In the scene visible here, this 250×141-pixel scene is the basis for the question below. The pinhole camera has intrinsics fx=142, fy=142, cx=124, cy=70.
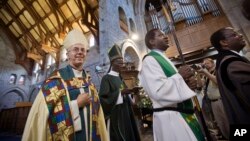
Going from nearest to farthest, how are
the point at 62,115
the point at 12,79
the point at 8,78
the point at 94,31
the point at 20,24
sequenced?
the point at 62,115 < the point at 94,31 < the point at 20,24 < the point at 8,78 < the point at 12,79

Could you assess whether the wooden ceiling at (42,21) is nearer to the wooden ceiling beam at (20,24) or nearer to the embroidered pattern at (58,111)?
the wooden ceiling beam at (20,24)

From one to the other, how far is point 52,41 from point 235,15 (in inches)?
478

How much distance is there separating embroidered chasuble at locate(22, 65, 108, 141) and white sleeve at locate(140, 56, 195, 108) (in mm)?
566

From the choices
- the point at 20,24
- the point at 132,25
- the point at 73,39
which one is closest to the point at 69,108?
the point at 73,39

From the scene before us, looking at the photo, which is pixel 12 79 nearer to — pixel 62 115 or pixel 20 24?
pixel 20 24

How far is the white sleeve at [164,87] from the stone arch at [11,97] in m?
14.8

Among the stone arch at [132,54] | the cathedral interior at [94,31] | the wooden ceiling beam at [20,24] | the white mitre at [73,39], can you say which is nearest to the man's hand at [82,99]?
the white mitre at [73,39]

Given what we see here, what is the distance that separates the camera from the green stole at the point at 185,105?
3.65 ft

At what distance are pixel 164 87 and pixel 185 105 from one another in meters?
0.26

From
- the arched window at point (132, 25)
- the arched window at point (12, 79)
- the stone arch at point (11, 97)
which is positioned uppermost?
the arched window at point (132, 25)

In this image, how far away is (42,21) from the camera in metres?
11.2

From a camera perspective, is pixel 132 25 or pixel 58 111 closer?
pixel 58 111

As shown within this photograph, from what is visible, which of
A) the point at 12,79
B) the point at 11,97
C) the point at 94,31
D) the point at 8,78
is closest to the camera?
the point at 94,31

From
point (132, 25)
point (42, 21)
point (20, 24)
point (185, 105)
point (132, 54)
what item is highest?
point (20, 24)
